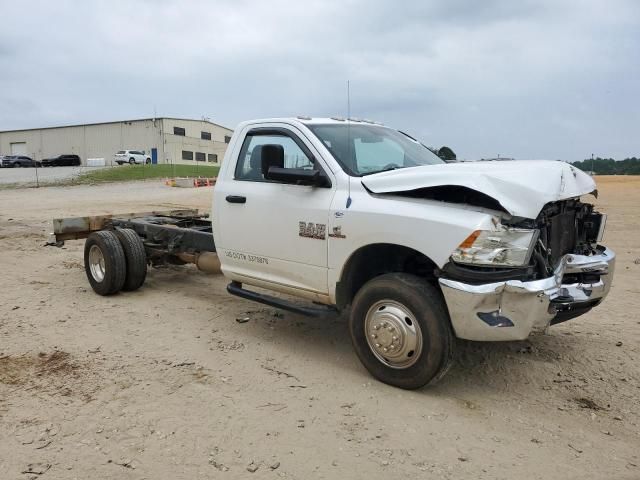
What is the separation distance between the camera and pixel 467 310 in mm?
3553

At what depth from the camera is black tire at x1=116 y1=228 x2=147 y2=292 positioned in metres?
6.83

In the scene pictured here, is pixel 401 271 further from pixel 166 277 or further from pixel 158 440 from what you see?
pixel 166 277

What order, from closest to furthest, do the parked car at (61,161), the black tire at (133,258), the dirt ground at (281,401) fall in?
1. the dirt ground at (281,401)
2. the black tire at (133,258)
3. the parked car at (61,161)

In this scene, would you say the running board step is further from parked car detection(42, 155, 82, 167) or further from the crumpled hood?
parked car detection(42, 155, 82, 167)

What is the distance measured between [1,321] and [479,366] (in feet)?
16.3

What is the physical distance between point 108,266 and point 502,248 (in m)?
5.01

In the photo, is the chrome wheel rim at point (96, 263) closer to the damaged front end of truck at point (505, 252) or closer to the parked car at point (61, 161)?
the damaged front end of truck at point (505, 252)

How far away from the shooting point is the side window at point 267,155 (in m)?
4.55

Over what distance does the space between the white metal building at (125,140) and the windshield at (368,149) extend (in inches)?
2550

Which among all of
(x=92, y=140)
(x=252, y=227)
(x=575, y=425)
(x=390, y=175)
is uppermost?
(x=92, y=140)

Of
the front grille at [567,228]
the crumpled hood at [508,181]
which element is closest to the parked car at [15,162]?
the crumpled hood at [508,181]

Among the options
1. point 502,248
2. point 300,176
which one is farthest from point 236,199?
point 502,248

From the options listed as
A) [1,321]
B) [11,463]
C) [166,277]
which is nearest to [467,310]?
[11,463]

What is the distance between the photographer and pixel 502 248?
11.5 ft
